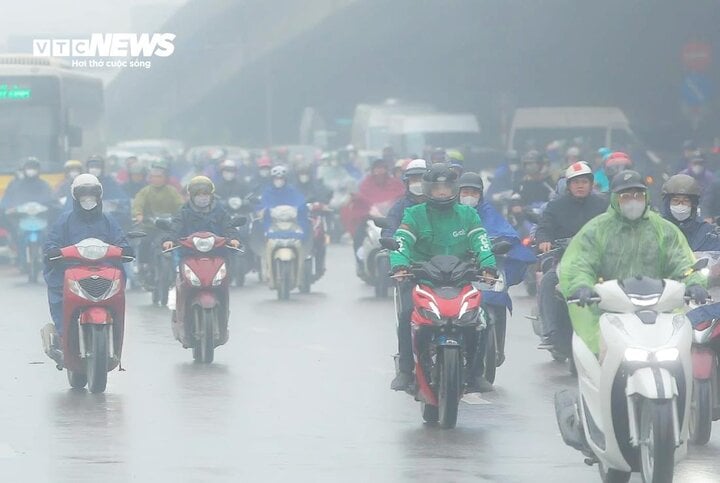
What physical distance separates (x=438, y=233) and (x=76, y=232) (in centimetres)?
332

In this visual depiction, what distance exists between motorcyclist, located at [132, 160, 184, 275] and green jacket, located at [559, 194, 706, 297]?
15.0 metres

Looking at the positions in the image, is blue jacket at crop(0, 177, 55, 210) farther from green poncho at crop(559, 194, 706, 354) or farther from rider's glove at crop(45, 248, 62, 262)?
green poncho at crop(559, 194, 706, 354)

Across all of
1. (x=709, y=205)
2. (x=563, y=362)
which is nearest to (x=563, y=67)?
(x=709, y=205)

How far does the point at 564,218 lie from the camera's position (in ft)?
49.3

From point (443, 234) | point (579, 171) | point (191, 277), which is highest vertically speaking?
point (579, 171)

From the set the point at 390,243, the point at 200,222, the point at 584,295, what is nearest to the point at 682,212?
the point at 390,243

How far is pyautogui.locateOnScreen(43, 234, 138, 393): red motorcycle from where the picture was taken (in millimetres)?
14156

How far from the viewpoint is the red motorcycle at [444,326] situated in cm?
1194

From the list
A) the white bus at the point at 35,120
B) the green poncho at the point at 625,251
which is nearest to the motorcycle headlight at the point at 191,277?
the green poncho at the point at 625,251

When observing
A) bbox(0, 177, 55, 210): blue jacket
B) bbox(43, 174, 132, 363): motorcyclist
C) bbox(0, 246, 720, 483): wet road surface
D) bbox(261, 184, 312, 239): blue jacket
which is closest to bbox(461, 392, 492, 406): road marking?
bbox(0, 246, 720, 483): wet road surface

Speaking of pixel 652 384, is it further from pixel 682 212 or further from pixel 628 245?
pixel 682 212

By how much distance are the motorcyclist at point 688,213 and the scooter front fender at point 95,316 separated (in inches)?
151

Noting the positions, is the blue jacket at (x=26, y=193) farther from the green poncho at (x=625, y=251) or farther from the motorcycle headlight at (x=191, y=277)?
the green poncho at (x=625, y=251)

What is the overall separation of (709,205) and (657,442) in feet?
42.8
